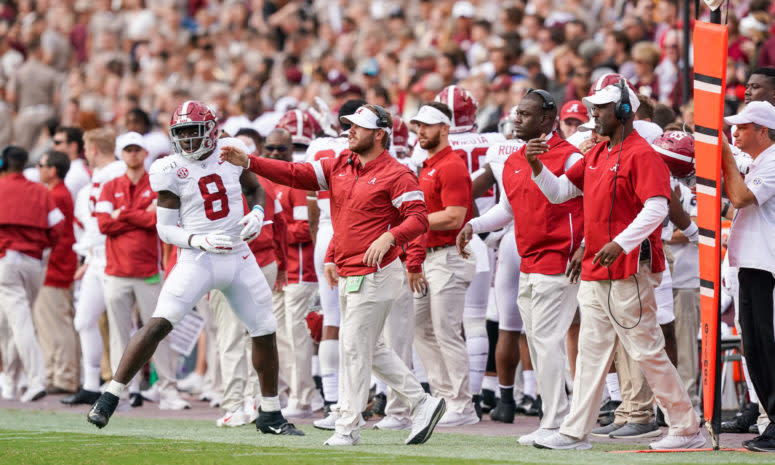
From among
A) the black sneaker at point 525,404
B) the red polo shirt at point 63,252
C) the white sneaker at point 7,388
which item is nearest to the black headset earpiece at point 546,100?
the black sneaker at point 525,404

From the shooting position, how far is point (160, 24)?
23.3 m

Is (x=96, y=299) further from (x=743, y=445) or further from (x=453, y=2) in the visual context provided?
(x=453, y=2)

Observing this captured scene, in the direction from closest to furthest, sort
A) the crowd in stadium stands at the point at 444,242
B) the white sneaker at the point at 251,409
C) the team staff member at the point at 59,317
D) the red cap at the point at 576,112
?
the crowd in stadium stands at the point at 444,242 → the white sneaker at the point at 251,409 → the red cap at the point at 576,112 → the team staff member at the point at 59,317

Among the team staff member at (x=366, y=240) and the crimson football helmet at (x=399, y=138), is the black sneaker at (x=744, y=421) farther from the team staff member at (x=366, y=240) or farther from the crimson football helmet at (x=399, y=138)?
the crimson football helmet at (x=399, y=138)

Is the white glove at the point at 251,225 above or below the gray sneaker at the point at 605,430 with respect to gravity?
above

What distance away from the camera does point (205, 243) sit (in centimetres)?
895

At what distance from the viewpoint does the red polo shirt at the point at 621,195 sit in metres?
7.83

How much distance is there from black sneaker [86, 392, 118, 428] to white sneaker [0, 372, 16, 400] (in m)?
5.35

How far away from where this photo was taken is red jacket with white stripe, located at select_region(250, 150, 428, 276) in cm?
859

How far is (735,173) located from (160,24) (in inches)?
664

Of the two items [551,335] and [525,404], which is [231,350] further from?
[551,335]

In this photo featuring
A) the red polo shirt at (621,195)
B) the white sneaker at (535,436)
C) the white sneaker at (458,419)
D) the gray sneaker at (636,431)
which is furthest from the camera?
the white sneaker at (458,419)

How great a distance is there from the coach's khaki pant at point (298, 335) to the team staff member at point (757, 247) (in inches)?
166

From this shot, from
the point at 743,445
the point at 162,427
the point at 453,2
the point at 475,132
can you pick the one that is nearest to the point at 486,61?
the point at 453,2
